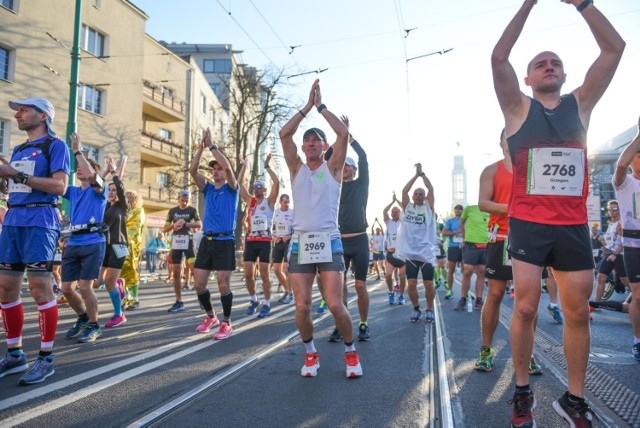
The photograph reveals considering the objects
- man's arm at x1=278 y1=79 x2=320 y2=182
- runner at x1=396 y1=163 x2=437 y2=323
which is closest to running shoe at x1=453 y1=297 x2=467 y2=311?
runner at x1=396 y1=163 x2=437 y2=323

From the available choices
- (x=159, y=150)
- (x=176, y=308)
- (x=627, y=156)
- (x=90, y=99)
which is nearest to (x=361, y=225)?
(x=627, y=156)

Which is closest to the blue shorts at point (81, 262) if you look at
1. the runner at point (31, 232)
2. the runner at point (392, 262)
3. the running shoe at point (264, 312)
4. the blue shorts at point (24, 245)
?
the runner at point (31, 232)

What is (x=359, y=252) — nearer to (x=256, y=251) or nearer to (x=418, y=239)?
(x=418, y=239)

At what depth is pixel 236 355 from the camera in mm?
4566

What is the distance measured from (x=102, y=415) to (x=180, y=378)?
88 cm

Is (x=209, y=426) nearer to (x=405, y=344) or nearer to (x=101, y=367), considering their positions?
(x=101, y=367)

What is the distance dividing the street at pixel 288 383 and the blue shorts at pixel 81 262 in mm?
744

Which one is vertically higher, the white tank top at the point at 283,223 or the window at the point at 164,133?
the window at the point at 164,133

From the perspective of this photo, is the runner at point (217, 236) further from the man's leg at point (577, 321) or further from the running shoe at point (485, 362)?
the man's leg at point (577, 321)

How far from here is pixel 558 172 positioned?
281cm

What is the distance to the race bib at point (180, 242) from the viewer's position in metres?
8.70

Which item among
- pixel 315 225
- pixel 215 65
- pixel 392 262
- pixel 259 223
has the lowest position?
pixel 392 262

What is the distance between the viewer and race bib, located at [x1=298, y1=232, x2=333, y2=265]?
161 inches

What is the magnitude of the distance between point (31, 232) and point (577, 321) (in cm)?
416
